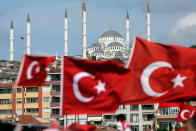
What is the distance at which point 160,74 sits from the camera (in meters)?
13.5

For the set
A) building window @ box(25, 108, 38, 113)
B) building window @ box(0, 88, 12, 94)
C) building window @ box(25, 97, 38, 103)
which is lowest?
building window @ box(25, 108, 38, 113)

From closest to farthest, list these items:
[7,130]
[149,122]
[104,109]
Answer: [7,130]
[104,109]
[149,122]

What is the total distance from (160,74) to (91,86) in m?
1.50

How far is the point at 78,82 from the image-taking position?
1330cm

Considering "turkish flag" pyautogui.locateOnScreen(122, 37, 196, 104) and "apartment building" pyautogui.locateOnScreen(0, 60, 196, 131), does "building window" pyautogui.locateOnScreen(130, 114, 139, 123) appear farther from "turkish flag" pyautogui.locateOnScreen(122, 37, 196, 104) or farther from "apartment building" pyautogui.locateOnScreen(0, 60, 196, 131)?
"turkish flag" pyautogui.locateOnScreen(122, 37, 196, 104)

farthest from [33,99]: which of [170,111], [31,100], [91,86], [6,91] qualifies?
[91,86]

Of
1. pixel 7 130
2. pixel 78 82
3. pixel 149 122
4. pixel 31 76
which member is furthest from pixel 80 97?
pixel 149 122

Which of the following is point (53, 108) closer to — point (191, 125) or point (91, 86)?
point (91, 86)

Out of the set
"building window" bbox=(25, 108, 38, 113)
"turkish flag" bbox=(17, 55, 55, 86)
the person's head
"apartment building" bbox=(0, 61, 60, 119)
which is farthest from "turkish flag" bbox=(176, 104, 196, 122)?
"building window" bbox=(25, 108, 38, 113)

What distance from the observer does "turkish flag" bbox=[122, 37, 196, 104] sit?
13242 millimetres

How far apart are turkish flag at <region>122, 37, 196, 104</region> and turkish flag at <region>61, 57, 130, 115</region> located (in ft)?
0.82

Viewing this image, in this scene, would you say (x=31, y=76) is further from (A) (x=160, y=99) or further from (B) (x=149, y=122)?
(B) (x=149, y=122)

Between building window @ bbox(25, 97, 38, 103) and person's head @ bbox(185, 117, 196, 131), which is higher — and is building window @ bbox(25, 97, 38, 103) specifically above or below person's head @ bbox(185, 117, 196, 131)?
above

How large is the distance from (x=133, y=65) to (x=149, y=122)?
6202 cm
